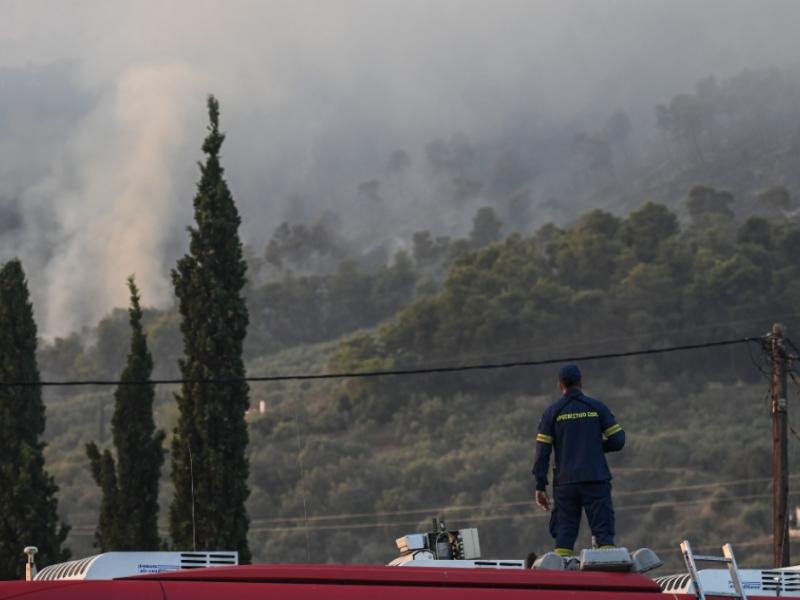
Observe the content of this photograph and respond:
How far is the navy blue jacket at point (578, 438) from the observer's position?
8656 millimetres

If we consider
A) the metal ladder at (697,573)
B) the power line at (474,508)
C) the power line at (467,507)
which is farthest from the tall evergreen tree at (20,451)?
the power line at (467,507)

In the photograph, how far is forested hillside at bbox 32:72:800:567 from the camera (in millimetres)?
77000

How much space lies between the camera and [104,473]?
3062 centimetres

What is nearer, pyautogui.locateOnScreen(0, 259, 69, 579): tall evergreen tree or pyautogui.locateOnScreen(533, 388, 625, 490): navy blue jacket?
pyautogui.locateOnScreen(533, 388, 625, 490): navy blue jacket

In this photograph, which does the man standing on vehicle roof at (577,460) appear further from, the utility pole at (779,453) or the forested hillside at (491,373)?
the forested hillside at (491,373)

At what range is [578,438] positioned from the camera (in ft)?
28.6

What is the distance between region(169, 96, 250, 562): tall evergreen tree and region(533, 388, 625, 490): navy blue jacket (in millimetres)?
18499

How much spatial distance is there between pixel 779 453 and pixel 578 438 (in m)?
16.6

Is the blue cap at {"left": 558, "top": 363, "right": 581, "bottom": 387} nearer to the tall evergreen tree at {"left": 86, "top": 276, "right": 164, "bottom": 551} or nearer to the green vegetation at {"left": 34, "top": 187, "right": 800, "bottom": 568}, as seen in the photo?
the tall evergreen tree at {"left": 86, "top": 276, "right": 164, "bottom": 551}

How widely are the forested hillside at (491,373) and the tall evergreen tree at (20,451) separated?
39949 mm

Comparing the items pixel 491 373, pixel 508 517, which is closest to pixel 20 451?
pixel 508 517

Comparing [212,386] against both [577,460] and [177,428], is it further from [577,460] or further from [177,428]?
[577,460]

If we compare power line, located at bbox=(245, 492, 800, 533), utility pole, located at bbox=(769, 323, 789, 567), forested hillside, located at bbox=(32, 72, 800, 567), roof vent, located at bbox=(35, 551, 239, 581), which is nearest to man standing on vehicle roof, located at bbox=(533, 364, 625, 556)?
roof vent, located at bbox=(35, 551, 239, 581)

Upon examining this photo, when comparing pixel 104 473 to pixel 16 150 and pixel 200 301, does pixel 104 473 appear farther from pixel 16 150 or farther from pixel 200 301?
pixel 16 150
